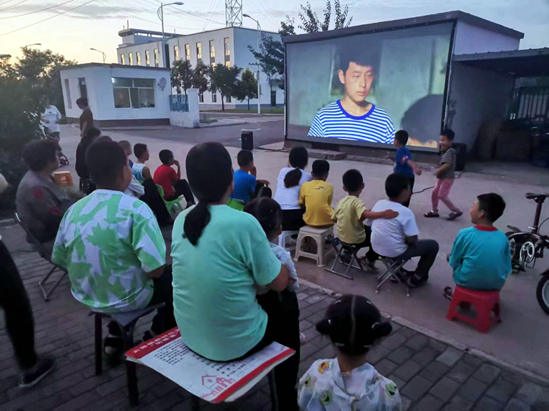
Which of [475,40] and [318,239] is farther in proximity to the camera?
[475,40]

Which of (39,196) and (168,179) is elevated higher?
(39,196)

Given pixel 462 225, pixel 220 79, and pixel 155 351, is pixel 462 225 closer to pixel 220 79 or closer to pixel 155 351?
pixel 155 351

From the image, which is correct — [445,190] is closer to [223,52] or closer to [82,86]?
[82,86]

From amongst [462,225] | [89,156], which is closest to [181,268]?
[89,156]

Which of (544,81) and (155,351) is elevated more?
(544,81)

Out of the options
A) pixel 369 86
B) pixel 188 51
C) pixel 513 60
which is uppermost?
pixel 188 51

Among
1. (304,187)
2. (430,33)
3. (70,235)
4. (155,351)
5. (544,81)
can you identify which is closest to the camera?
(155,351)

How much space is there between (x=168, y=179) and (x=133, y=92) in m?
→ 23.6

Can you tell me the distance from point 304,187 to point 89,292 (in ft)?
9.83

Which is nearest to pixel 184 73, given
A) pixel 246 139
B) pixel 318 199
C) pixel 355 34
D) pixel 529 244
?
pixel 246 139

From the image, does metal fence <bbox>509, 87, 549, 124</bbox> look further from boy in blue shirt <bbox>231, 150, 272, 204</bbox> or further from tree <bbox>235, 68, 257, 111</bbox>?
tree <bbox>235, 68, 257, 111</bbox>

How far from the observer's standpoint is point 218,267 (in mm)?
1960

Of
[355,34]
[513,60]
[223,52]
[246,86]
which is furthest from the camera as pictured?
[223,52]

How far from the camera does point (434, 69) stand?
1112 cm
